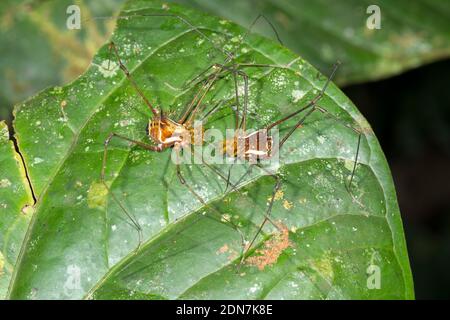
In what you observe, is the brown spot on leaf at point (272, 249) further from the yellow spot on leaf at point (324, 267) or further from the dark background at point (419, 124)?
the dark background at point (419, 124)

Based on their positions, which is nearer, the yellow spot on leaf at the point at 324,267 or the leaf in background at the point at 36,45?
the yellow spot on leaf at the point at 324,267

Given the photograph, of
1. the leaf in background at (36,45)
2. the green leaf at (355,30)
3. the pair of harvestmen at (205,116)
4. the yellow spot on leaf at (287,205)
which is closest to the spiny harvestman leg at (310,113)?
the pair of harvestmen at (205,116)

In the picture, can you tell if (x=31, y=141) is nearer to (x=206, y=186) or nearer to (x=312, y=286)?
(x=206, y=186)

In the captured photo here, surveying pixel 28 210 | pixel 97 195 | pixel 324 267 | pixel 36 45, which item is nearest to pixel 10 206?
pixel 28 210

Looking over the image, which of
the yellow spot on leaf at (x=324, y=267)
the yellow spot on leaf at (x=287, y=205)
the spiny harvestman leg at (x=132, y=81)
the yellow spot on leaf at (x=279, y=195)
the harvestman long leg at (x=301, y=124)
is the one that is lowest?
the yellow spot on leaf at (x=324, y=267)

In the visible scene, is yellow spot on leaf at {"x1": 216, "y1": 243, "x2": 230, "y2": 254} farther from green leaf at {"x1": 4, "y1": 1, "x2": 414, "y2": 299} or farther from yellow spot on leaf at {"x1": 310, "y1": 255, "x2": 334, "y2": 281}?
yellow spot on leaf at {"x1": 310, "y1": 255, "x2": 334, "y2": 281}

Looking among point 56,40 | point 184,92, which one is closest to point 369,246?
point 184,92
